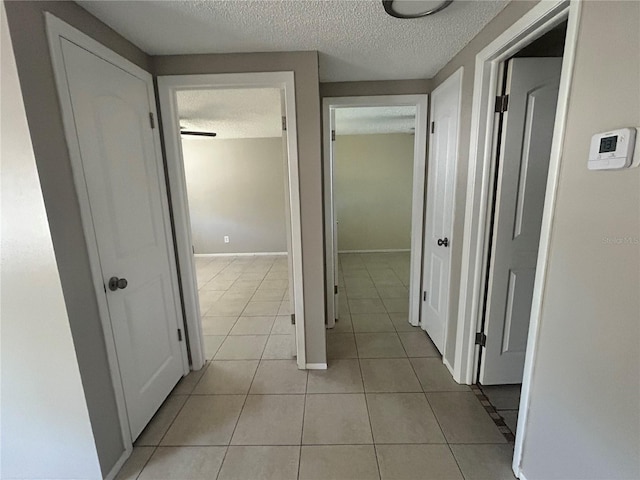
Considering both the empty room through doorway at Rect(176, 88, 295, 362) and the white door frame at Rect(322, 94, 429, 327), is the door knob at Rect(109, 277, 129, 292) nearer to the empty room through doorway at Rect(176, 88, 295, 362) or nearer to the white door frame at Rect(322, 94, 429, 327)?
the empty room through doorway at Rect(176, 88, 295, 362)

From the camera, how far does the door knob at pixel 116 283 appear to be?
1.35 meters

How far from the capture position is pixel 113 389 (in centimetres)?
137

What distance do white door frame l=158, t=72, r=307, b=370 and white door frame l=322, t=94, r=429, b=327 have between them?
0.63 m

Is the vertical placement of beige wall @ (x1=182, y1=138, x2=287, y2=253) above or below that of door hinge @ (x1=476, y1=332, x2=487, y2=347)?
above

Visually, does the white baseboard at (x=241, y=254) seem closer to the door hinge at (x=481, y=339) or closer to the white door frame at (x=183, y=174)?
the white door frame at (x=183, y=174)

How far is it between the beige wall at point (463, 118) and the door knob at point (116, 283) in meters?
1.98

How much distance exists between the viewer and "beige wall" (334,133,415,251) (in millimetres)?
5117

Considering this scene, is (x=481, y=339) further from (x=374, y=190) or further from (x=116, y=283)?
(x=374, y=190)

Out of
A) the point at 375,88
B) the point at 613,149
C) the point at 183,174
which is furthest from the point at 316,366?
the point at 375,88

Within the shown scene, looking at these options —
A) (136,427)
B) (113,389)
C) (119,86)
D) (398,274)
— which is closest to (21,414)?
(113,389)

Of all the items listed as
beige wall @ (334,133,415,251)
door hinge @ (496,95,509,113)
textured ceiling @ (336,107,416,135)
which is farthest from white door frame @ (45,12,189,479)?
beige wall @ (334,133,415,251)

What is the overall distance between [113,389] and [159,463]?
0.45 meters

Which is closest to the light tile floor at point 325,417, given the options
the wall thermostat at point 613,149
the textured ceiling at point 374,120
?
the wall thermostat at point 613,149

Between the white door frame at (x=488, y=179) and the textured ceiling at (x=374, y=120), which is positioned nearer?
the white door frame at (x=488, y=179)
